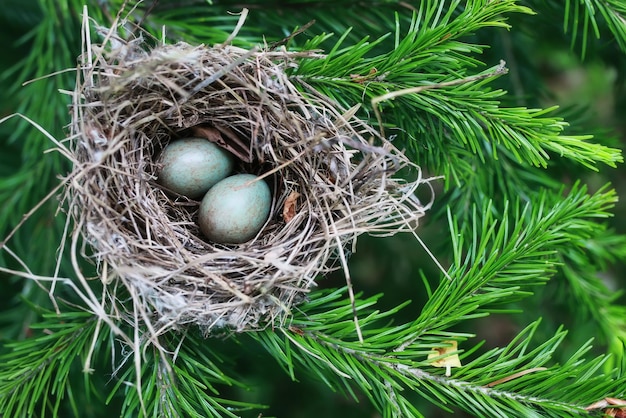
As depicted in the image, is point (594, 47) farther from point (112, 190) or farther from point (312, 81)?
point (112, 190)

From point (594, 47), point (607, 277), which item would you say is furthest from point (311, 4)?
point (607, 277)

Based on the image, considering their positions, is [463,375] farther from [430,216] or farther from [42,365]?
[42,365]

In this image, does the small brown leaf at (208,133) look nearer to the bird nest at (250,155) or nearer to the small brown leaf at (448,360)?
the bird nest at (250,155)

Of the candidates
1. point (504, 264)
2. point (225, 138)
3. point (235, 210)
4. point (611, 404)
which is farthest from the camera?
point (225, 138)

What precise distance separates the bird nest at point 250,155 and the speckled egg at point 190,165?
39mm

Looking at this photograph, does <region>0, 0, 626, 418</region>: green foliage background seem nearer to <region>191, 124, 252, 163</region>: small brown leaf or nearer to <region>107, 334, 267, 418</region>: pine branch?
<region>107, 334, 267, 418</region>: pine branch

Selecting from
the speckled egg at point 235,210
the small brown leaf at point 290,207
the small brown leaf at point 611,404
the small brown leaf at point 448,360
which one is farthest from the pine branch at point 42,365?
the small brown leaf at point 611,404

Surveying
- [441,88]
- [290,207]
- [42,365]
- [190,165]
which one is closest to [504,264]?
[441,88]

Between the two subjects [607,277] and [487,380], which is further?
[607,277]

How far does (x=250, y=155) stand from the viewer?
1.18 meters

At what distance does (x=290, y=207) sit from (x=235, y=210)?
106 millimetres

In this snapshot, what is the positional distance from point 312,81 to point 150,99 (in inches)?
11.1

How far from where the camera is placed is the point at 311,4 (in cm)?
118

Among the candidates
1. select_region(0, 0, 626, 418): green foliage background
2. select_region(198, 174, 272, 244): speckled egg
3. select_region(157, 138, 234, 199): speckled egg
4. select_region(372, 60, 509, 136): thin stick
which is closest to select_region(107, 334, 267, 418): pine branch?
select_region(0, 0, 626, 418): green foliage background
